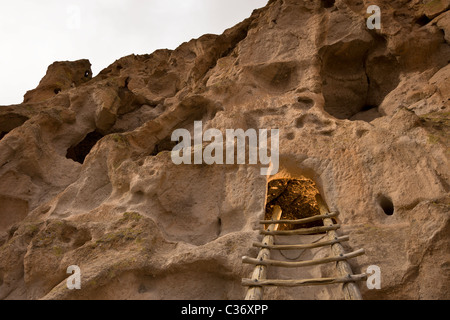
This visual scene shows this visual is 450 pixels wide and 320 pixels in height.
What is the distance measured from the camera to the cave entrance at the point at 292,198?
7.65m

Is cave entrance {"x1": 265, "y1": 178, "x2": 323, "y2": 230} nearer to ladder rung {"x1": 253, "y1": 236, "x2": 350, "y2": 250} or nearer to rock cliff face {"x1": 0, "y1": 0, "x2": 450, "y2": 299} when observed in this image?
rock cliff face {"x1": 0, "y1": 0, "x2": 450, "y2": 299}

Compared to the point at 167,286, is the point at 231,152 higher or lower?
higher

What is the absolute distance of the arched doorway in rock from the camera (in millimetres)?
7652

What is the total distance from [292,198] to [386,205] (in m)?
3.74

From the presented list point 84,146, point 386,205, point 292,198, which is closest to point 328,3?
point 292,198

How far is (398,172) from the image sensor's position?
4.24 m

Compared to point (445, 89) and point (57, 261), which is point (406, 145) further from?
point (57, 261)

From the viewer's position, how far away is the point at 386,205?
4258 millimetres

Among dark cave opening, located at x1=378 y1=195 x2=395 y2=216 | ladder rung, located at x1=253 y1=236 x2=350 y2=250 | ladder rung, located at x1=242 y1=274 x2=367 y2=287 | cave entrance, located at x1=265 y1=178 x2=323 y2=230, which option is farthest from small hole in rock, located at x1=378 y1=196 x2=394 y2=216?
cave entrance, located at x1=265 y1=178 x2=323 y2=230

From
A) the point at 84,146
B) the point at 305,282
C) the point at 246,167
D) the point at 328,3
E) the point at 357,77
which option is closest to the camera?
the point at 305,282

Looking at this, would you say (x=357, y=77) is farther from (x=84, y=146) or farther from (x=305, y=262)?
(x=84, y=146)
